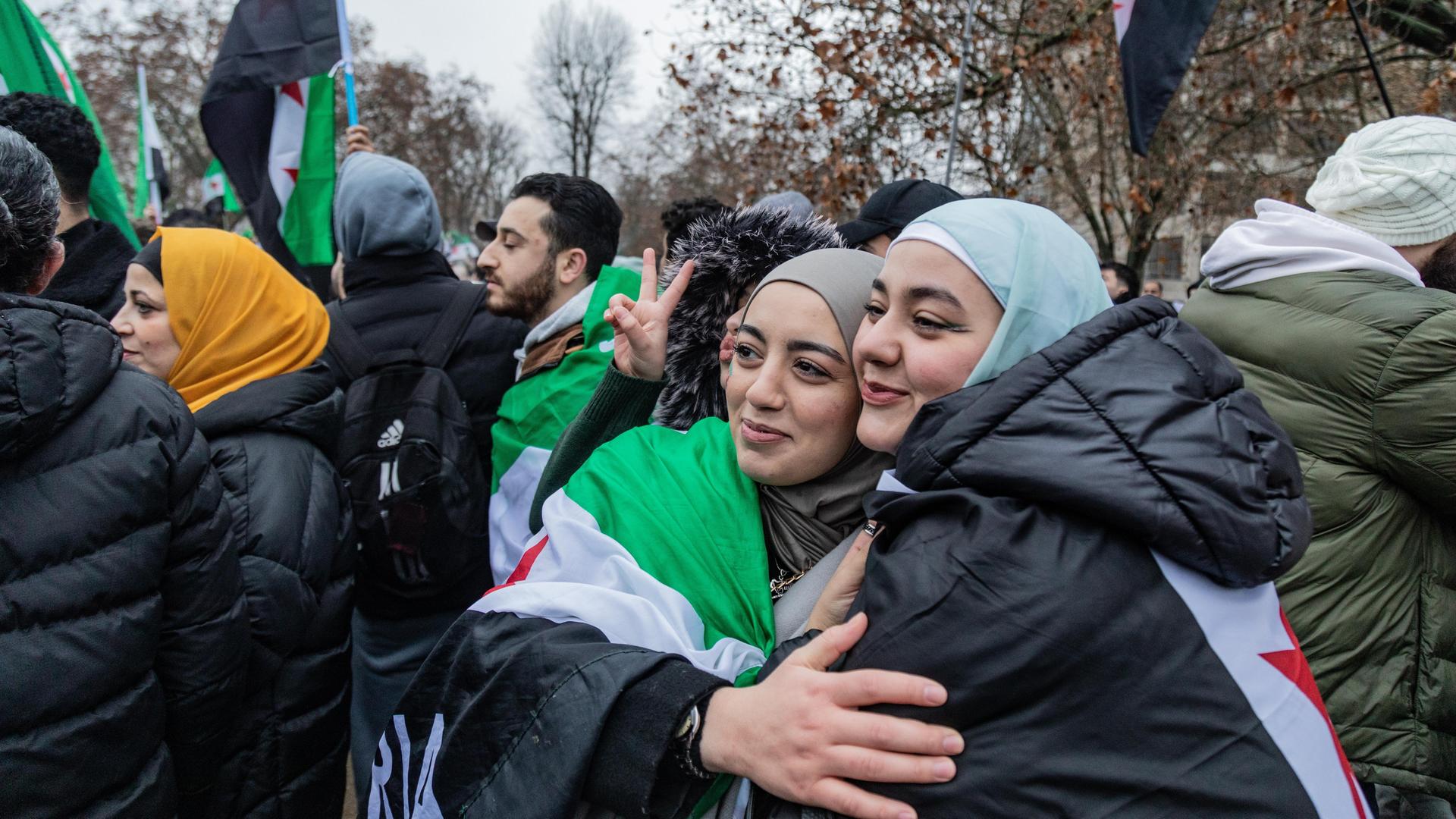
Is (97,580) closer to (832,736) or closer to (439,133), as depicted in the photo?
(832,736)

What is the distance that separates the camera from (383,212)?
3426 mm

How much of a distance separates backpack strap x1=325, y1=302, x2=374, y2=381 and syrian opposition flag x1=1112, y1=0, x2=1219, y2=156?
333 centimetres

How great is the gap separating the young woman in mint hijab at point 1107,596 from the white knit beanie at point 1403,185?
128cm

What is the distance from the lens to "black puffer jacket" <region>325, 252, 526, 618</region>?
3359 millimetres

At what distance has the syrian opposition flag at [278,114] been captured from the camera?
4.43m

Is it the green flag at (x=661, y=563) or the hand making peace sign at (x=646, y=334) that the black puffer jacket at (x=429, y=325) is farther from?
the green flag at (x=661, y=563)

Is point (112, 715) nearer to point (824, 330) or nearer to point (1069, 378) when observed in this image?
point (824, 330)

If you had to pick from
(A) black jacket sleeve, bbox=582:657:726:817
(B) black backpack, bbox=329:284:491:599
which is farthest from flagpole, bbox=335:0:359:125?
(A) black jacket sleeve, bbox=582:657:726:817

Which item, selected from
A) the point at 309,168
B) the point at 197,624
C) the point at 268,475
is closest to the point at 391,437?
the point at 268,475

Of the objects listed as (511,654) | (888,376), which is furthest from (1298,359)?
(511,654)

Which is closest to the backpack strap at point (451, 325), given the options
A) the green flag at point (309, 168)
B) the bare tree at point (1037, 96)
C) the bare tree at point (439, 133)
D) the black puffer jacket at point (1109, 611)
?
the green flag at point (309, 168)

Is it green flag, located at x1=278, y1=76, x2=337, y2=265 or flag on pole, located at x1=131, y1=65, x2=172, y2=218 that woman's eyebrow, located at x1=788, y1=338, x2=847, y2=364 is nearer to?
green flag, located at x1=278, y1=76, x2=337, y2=265

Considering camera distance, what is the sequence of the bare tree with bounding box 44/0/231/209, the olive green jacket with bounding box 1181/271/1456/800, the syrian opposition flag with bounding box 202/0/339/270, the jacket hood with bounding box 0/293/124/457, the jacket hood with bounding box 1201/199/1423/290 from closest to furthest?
the jacket hood with bounding box 0/293/124/457 → the olive green jacket with bounding box 1181/271/1456/800 → the jacket hood with bounding box 1201/199/1423/290 → the syrian opposition flag with bounding box 202/0/339/270 → the bare tree with bounding box 44/0/231/209

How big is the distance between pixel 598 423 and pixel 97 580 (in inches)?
42.8
